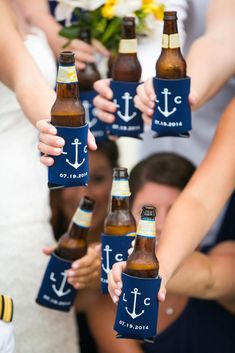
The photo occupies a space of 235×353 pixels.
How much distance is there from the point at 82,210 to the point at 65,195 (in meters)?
0.61

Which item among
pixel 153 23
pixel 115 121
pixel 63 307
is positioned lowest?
pixel 63 307

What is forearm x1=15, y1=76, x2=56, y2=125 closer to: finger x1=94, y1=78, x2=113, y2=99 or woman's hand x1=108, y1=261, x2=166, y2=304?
finger x1=94, y1=78, x2=113, y2=99

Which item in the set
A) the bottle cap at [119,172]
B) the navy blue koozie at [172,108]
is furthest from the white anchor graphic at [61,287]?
the navy blue koozie at [172,108]

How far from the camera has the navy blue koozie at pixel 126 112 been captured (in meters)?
2.43

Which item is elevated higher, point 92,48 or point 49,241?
point 92,48

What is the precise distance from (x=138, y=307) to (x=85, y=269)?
54 centimetres

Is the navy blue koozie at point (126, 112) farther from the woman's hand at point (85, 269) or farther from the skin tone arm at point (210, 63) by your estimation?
the woman's hand at point (85, 269)

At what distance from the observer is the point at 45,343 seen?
103 inches

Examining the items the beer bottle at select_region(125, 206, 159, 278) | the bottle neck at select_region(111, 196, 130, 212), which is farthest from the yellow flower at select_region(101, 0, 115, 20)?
the beer bottle at select_region(125, 206, 159, 278)

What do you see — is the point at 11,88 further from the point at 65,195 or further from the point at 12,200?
the point at 65,195

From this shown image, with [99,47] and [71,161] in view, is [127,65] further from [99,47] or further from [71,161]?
[71,161]

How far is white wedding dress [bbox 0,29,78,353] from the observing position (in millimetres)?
2574

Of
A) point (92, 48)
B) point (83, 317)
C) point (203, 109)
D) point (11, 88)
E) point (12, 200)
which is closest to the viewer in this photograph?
point (11, 88)

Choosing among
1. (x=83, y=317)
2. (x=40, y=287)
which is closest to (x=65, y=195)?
(x=83, y=317)
